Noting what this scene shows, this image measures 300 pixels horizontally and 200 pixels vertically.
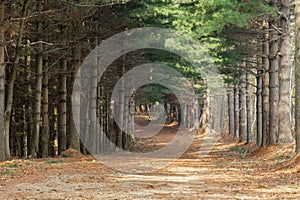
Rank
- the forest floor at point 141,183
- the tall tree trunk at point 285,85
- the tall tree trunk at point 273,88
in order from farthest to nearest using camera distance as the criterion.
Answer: the tall tree trunk at point 273,88 < the tall tree trunk at point 285,85 < the forest floor at point 141,183

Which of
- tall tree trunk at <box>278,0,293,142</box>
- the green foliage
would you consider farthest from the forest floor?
the green foliage

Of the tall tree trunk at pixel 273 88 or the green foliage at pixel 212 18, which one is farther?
the tall tree trunk at pixel 273 88

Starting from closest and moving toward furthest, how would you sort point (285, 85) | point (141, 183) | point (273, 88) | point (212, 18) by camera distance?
point (141, 183), point (285, 85), point (212, 18), point (273, 88)

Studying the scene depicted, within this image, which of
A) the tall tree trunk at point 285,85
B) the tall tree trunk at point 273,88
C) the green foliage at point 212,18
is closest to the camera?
the green foliage at point 212,18

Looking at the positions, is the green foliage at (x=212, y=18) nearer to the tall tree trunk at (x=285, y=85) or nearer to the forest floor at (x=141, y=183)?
the tall tree trunk at (x=285, y=85)

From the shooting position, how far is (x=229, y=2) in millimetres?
A: 17312

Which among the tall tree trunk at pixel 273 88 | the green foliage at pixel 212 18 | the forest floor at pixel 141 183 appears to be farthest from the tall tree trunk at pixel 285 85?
the forest floor at pixel 141 183

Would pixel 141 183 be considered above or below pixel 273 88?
below

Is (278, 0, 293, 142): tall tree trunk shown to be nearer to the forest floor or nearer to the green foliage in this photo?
the green foliage

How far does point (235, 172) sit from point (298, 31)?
15.8 ft

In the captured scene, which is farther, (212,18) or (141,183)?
(212,18)

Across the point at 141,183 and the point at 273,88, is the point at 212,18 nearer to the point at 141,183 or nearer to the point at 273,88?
the point at 273,88

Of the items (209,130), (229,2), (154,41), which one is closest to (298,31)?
(229,2)

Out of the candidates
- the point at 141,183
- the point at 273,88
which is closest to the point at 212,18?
the point at 273,88
